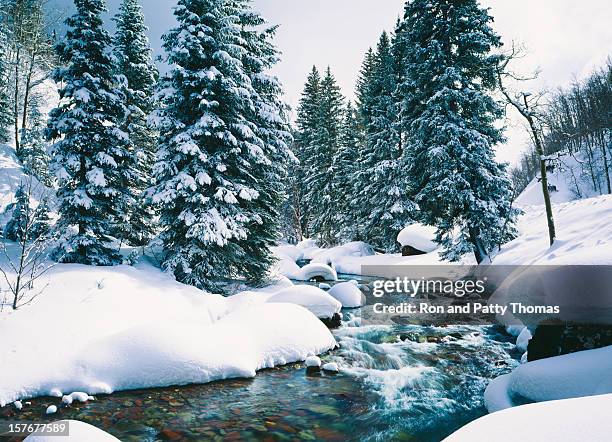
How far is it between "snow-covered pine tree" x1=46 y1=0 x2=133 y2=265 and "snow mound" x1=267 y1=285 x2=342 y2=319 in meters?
6.03

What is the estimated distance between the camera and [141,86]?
822 inches

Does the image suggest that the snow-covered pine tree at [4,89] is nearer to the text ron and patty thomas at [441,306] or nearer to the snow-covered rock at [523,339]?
the text ron and patty thomas at [441,306]

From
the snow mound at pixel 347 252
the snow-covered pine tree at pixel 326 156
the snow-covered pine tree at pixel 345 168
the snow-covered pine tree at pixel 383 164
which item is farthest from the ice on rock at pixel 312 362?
the snow-covered pine tree at pixel 326 156

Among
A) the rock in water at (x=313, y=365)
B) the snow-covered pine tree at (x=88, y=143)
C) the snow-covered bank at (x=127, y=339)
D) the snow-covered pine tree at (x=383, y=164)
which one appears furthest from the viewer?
the snow-covered pine tree at (x=383, y=164)

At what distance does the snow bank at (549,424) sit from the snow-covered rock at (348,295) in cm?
1151

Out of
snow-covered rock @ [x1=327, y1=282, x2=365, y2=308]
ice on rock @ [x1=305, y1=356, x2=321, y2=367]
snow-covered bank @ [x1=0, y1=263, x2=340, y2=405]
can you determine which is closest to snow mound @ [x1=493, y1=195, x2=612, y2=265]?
snow-covered rock @ [x1=327, y1=282, x2=365, y2=308]

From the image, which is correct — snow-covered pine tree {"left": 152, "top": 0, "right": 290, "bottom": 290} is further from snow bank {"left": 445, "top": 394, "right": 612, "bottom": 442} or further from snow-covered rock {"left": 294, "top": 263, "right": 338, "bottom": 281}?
A: snow bank {"left": 445, "top": 394, "right": 612, "bottom": 442}

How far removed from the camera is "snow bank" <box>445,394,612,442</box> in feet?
7.09

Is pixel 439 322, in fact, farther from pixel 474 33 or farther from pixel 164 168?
pixel 474 33

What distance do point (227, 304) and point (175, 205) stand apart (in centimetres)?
419

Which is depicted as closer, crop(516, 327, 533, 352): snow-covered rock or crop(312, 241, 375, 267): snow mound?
crop(516, 327, 533, 352): snow-covered rock

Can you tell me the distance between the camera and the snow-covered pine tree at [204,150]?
11.9 metres

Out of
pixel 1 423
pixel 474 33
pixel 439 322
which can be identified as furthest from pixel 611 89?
pixel 1 423

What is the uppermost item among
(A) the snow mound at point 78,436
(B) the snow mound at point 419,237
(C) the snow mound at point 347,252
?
(B) the snow mound at point 419,237
